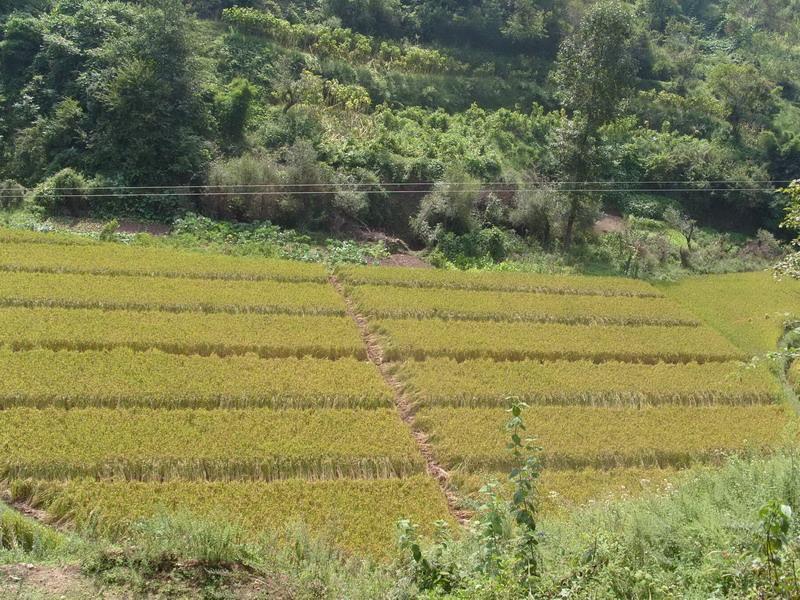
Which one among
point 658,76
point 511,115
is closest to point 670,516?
point 511,115

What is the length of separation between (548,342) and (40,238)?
58.0 ft

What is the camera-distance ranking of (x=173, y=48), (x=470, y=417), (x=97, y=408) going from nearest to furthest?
1. (x=97, y=408)
2. (x=470, y=417)
3. (x=173, y=48)

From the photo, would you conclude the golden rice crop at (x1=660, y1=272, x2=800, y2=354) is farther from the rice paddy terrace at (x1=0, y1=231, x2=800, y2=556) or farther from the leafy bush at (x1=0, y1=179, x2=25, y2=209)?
the leafy bush at (x1=0, y1=179, x2=25, y2=209)

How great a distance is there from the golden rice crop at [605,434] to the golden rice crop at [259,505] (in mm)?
2220

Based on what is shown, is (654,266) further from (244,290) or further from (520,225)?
(244,290)

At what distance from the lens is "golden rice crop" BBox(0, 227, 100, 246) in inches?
958

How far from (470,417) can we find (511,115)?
27.8 meters

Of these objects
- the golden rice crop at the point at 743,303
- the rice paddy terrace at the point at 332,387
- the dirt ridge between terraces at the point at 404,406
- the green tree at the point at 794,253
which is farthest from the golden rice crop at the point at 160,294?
the golden rice crop at the point at 743,303

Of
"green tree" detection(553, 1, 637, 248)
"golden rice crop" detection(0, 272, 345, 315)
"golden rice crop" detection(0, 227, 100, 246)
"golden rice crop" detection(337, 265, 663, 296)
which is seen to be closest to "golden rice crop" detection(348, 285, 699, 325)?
"golden rice crop" detection(337, 265, 663, 296)

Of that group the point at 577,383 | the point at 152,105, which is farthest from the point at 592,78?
the point at 152,105

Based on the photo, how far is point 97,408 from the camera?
15.8 metres

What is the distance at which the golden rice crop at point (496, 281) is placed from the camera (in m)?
26.2

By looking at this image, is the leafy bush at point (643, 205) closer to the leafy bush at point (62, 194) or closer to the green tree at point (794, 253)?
the leafy bush at point (62, 194)

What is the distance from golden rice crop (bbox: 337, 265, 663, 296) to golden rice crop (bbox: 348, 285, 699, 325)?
60cm
